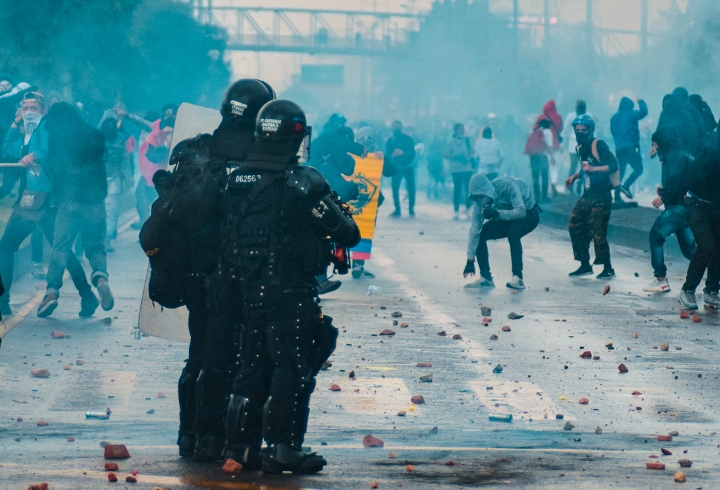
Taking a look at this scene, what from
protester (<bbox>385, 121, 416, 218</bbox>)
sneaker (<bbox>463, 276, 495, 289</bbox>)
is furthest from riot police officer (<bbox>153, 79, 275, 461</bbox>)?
protester (<bbox>385, 121, 416, 218</bbox>)

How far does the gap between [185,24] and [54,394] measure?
162 feet

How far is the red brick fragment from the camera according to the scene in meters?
6.47

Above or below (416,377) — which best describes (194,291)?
above

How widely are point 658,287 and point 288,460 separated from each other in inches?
346

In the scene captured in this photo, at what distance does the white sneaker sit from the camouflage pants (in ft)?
4.44

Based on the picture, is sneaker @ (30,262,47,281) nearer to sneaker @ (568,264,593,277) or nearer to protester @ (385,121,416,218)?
sneaker @ (568,264,593,277)

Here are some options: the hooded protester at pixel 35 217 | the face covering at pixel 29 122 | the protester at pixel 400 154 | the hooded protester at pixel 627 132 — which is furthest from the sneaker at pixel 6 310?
the protester at pixel 400 154

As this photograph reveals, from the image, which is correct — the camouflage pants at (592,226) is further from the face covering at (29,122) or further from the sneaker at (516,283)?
the face covering at (29,122)

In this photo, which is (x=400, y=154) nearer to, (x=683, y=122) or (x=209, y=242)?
(x=683, y=122)

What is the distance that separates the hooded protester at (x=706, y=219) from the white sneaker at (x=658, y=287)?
1.31 metres

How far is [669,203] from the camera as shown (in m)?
13.8

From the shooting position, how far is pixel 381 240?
21.2 metres

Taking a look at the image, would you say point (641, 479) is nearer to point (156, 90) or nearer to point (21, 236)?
point (21, 236)

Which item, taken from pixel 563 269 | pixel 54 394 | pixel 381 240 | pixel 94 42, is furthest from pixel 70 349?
pixel 94 42
